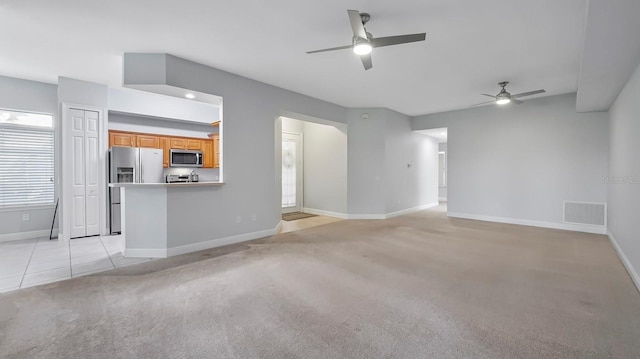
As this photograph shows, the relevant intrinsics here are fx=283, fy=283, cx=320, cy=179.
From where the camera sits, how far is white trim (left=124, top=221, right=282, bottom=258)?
3.96 meters

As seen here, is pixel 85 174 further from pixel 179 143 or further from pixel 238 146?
pixel 238 146

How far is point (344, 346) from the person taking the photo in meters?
1.93

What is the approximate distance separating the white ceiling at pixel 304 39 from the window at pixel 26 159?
0.81 m

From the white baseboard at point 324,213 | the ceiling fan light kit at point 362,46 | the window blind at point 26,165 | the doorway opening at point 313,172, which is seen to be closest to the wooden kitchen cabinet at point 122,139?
the window blind at point 26,165

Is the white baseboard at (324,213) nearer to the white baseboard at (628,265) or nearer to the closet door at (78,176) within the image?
the white baseboard at (628,265)

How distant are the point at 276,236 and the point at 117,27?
369cm

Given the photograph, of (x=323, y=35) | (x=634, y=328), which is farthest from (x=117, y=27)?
(x=634, y=328)

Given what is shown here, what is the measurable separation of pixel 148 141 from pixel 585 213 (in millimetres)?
9123

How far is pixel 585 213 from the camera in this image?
5.58 metres

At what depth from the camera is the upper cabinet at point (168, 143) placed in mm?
5793

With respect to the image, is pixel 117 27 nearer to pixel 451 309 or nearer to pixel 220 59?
pixel 220 59

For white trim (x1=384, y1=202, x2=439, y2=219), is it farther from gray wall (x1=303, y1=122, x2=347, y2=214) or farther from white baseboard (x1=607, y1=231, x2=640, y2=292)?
white baseboard (x1=607, y1=231, x2=640, y2=292)

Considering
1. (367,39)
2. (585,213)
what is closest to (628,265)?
(585,213)

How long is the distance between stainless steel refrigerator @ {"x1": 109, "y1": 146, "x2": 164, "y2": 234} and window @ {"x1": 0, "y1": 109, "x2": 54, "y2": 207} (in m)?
1.16
